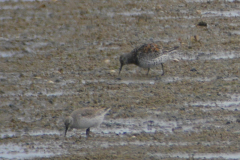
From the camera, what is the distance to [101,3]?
1463 centimetres

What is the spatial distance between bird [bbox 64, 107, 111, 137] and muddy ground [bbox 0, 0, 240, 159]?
167 millimetres

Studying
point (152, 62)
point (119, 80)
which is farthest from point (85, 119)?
point (152, 62)

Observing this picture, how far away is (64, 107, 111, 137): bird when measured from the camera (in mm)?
7629

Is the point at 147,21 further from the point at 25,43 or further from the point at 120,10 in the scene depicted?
the point at 25,43

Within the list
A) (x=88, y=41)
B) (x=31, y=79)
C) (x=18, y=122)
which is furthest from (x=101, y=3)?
(x=18, y=122)

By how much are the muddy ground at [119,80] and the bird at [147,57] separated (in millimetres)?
251

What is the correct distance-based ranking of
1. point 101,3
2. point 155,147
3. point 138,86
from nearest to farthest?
1. point 155,147
2. point 138,86
3. point 101,3

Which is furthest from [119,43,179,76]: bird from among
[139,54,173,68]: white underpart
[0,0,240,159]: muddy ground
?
[0,0,240,159]: muddy ground

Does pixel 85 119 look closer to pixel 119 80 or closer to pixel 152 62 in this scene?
pixel 119 80

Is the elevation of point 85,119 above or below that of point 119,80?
above

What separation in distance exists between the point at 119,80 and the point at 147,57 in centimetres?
79

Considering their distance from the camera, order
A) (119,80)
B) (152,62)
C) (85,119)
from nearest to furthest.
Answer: (85,119)
(119,80)
(152,62)

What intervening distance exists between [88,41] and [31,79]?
2389mm

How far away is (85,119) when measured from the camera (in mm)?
7668
